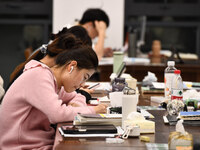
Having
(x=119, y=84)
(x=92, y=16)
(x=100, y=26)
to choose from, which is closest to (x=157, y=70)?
(x=100, y=26)

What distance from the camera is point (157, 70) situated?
4.14 metres

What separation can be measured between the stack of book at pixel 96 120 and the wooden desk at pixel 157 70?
2474mm

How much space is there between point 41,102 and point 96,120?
10.7 inches

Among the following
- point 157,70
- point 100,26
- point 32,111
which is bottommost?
point 157,70

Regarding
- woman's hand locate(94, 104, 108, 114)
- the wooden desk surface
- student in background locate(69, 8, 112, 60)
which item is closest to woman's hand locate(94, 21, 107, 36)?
student in background locate(69, 8, 112, 60)

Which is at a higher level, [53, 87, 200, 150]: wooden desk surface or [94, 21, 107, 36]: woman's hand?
[94, 21, 107, 36]: woman's hand

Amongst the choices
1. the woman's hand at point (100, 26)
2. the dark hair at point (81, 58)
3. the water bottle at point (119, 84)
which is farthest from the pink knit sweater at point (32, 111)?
the woman's hand at point (100, 26)

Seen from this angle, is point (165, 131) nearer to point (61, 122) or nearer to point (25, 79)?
point (61, 122)

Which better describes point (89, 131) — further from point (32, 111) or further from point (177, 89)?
point (177, 89)

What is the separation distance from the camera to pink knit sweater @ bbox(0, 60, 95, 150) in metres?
1.76

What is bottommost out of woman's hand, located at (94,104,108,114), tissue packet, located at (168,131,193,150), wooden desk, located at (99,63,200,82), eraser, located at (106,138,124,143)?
wooden desk, located at (99,63,200,82)

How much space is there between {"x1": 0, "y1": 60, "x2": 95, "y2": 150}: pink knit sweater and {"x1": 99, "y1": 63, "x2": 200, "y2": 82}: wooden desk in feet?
7.63

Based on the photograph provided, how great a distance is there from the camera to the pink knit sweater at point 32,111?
1.76 metres

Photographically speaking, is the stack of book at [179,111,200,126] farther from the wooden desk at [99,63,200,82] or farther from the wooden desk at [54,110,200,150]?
the wooden desk at [99,63,200,82]
